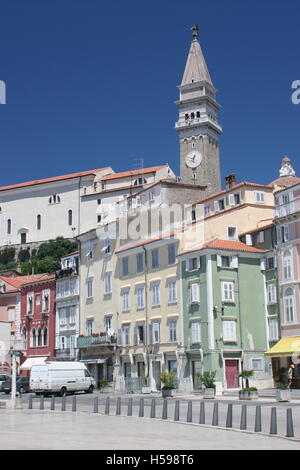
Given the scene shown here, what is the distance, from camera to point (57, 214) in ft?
465

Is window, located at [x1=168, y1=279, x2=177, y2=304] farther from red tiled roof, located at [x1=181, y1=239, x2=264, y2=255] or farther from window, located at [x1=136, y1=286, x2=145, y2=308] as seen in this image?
window, located at [x1=136, y1=286, x2=145, y2=308]

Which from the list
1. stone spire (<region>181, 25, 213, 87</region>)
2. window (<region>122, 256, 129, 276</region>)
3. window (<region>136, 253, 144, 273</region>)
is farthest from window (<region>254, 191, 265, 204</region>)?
stone spire (<region>181, 25, 213, 87</region>)

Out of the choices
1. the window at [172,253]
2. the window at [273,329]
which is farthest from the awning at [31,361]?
the window at [273,329]

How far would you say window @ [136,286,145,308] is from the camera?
58.0 metres

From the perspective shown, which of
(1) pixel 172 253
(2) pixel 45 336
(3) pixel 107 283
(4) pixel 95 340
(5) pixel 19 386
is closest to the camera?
(1) pixel 172 253

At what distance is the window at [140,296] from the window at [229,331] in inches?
361

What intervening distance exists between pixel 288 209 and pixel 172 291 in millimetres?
11643

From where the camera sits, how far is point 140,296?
58375 mm

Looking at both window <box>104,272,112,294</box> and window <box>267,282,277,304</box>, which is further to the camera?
window <box>104,272,112,294</box>

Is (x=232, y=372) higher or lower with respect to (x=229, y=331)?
lower

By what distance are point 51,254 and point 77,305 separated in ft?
216

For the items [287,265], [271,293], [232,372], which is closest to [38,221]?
[271,293]

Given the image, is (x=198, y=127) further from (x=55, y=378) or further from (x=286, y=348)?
(x=55, y=378)

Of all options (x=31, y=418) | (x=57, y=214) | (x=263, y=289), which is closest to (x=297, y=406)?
(x=31, y=418)
